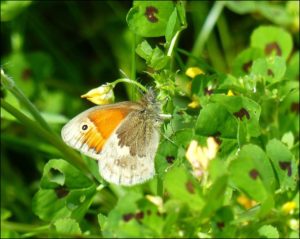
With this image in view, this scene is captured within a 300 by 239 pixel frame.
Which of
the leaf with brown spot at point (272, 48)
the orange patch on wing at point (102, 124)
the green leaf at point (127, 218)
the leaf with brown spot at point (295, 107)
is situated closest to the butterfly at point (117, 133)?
the orange patch on wing at point (102, 124)

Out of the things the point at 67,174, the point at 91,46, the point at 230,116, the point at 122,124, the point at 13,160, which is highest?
the point at 230,116

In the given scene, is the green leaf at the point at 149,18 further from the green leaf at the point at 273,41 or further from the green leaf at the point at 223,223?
the green leaf at the point at 223,223

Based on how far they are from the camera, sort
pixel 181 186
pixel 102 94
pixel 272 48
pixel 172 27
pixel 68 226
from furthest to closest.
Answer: pixel 272 48, pixel 102 94, pixel 172 27, pixel 68 226, pixel 181 186

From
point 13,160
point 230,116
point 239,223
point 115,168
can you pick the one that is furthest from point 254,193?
point 13,160

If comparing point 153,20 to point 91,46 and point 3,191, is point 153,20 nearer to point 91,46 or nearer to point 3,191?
point 3,191

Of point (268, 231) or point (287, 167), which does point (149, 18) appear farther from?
point (268, 231)

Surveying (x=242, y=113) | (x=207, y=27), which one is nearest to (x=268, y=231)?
(x=242, y=113)
